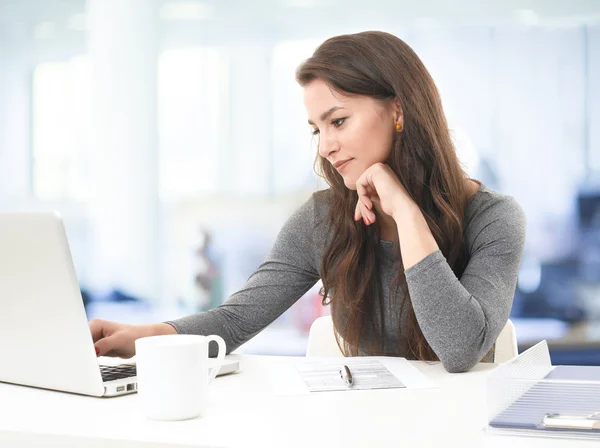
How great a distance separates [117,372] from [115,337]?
158 mm

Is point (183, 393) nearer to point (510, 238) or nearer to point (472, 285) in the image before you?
point (472, 285)

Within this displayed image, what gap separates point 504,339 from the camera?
4.99 ft

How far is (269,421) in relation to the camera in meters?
0.80

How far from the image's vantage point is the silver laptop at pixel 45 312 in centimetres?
88

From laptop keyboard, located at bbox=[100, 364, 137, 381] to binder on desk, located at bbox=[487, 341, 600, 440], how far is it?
21.0 inches

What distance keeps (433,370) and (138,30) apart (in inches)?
117

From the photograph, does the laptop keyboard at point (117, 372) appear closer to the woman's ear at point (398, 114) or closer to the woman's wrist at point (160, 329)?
the woman's wrist at point (160, 329)

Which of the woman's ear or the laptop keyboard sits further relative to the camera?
the woman's ear

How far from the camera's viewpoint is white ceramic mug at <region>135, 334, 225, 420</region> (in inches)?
31.8

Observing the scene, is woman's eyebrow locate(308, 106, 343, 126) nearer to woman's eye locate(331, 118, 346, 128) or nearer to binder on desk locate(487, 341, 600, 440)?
woman's eye locate(331, 118, 346, 128)

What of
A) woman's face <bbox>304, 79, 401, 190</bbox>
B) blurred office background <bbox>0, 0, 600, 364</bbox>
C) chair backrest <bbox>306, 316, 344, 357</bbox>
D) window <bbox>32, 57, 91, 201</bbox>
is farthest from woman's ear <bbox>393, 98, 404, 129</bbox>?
window <bbox>32, 57, 91, 201</bbox>

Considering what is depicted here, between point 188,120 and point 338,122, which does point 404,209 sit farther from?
point 188,120

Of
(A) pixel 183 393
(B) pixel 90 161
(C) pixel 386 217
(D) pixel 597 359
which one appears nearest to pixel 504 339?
(C) pixel 386 217

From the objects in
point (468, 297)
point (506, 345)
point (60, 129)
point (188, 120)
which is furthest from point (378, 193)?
point (60, 129)
